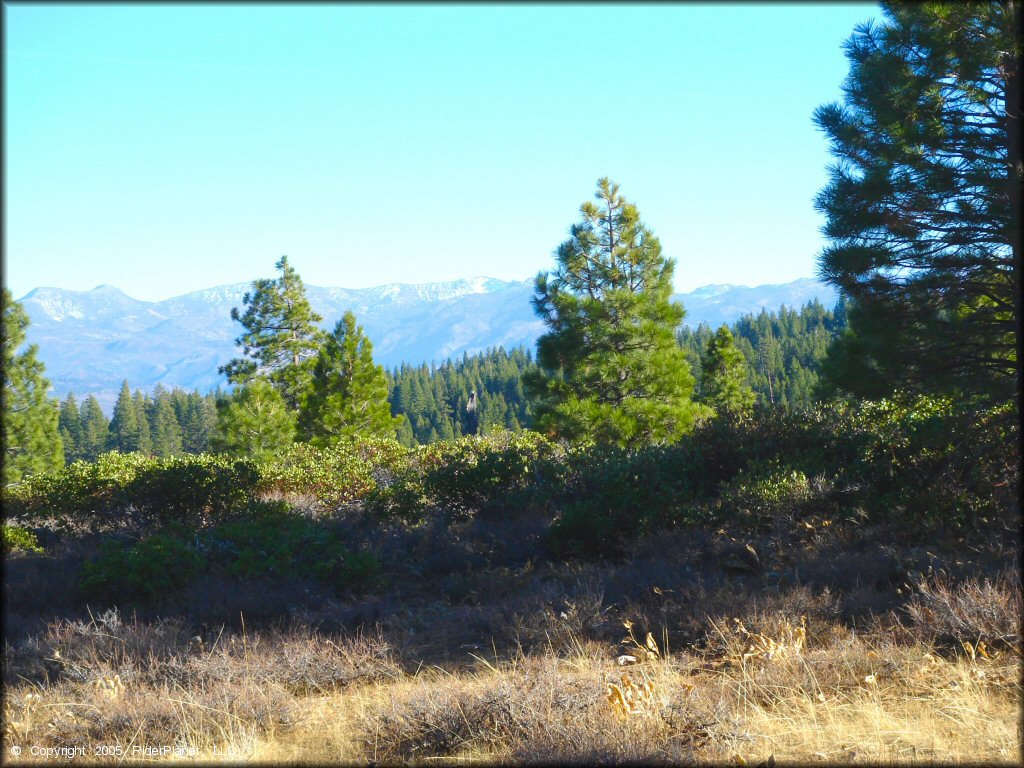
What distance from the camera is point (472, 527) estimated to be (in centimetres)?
890

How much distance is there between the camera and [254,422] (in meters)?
31.2

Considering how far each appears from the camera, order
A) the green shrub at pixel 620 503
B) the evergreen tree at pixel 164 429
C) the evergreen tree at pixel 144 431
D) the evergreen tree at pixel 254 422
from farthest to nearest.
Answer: the evergreen tree at pixel 164 429 → the evergreen tree at pixel 144 431 → the evergreen tree at pixel 254 422 → the green shrub at pixel 620 503

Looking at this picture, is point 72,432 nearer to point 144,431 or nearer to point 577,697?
point 144,431

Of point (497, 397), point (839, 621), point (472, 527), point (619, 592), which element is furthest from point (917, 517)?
point (497, 397)

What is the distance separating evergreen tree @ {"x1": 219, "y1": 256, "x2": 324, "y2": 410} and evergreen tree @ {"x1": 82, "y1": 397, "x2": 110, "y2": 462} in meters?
46.7

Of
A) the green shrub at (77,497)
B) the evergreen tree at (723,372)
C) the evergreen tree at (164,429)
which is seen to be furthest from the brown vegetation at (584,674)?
the evergreen tree at (164,429)

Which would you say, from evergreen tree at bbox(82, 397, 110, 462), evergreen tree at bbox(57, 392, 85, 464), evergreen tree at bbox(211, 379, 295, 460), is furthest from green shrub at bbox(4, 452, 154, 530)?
evergreen tree at bbox(82, 397, 110, 462)

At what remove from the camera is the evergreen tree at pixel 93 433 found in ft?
237

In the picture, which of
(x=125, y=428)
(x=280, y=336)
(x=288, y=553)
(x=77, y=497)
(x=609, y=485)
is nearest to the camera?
(x=288, y=553)

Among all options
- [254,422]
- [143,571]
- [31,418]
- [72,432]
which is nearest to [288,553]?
[143,571]

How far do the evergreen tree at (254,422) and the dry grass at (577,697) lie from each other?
88.0ft

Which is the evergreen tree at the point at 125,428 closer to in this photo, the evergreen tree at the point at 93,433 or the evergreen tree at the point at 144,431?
the evergreen tree at the point at 144,431

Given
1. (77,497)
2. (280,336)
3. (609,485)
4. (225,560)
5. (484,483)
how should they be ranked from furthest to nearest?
1. (280,336)
2. (77,497)
3. (484,483)
4. (609,485)
5. (225,560)

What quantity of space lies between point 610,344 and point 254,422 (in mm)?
18889
